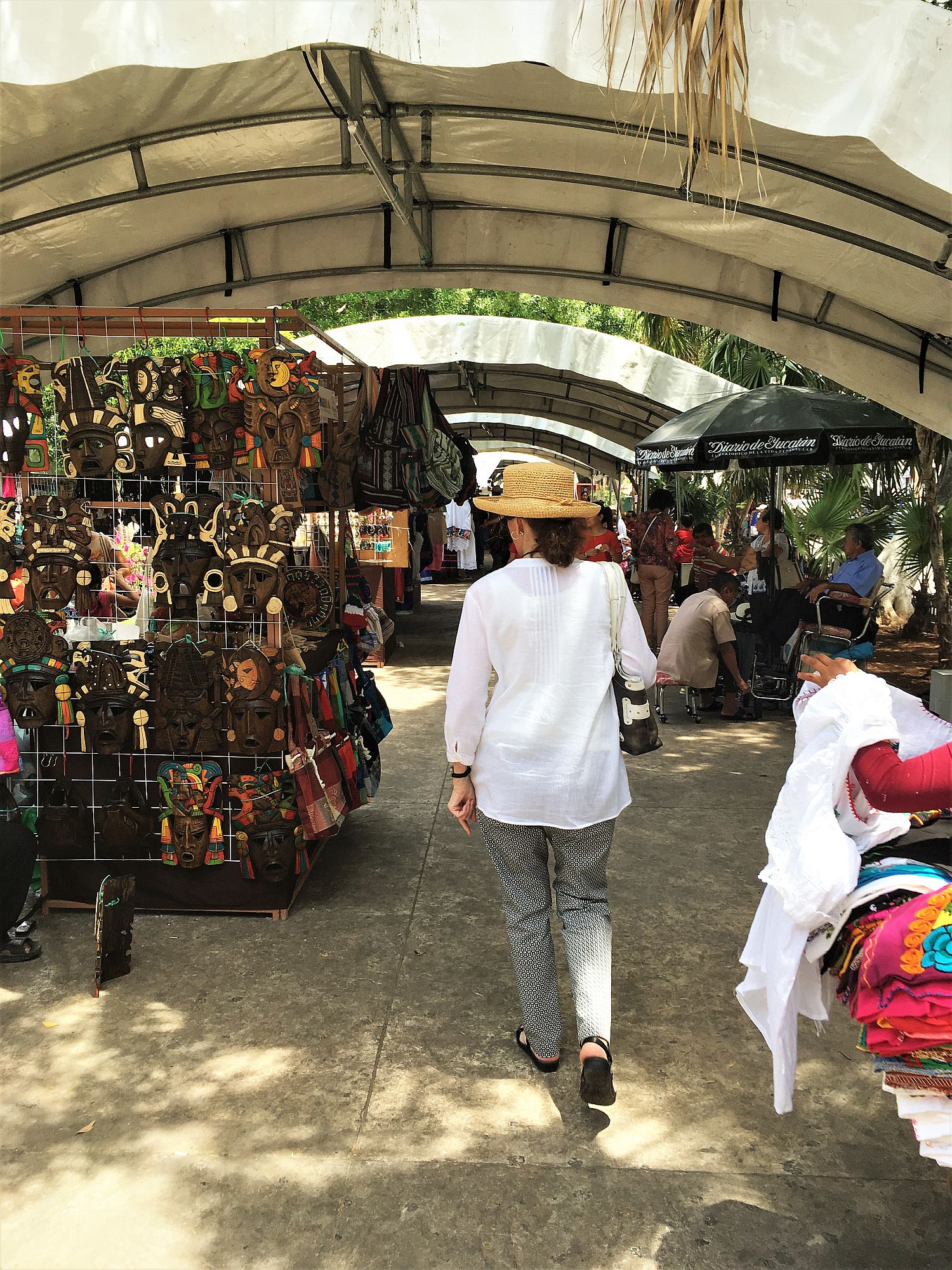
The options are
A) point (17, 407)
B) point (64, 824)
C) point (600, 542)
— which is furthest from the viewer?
point (600, 542)

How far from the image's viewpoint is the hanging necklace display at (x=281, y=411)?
14.0 feet

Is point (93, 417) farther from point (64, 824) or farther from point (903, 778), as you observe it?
point (903, 778)

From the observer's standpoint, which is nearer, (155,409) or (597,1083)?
(597,1083)

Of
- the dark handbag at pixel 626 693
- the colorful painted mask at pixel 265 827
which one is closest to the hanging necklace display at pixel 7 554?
the colorful painted mask at pixel 265 827

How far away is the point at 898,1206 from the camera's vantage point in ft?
8.79

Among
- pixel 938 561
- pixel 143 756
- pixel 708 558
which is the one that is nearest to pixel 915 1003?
pixel 143 756

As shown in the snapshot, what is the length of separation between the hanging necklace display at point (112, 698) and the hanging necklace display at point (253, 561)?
0.51 metres

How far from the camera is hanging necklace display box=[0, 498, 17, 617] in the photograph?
4.29 meters

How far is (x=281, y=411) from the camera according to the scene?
4273 mm

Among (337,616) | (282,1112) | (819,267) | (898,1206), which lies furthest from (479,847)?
(819,267)

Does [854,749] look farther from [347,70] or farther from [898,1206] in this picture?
[347,70]

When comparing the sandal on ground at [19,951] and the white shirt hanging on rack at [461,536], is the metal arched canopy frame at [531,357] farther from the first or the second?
the sandal on ground at [19,951]

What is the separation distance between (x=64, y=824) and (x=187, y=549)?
4.36 feet

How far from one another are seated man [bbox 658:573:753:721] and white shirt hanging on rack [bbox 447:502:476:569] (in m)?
11.7
